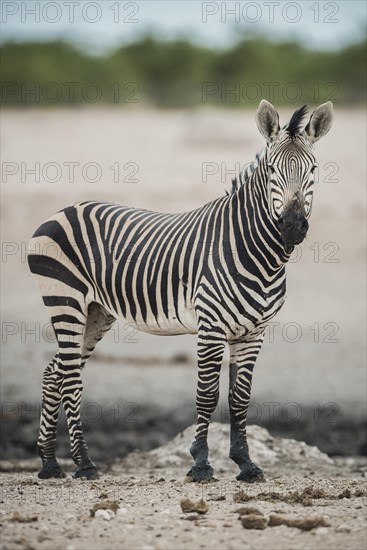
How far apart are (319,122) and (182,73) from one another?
41.2 m

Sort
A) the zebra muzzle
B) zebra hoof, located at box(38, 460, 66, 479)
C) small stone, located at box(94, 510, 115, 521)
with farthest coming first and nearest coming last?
zebra hoof, located at box(38, 460, 66, 479)
the zebra muzzle
small stone, located at box(94, 510, 115, 521)

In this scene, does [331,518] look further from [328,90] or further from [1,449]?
[328,90]

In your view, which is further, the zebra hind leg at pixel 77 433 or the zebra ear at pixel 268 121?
the zebra hind leg at pixel 77 433

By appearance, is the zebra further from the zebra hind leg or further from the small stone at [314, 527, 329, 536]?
the small stone at [314, 527, 329, 536]

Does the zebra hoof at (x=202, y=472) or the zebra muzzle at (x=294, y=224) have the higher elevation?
the zebra muzzle at (x=294, y=224)

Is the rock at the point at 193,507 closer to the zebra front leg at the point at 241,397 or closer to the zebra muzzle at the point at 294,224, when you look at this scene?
the zebra front leg at the point at 241,397

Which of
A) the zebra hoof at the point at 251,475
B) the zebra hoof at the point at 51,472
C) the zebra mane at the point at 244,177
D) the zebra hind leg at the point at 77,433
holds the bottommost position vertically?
the zebra hoof at the point at 51,472

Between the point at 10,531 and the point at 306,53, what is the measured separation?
168 feet

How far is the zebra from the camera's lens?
277 inches

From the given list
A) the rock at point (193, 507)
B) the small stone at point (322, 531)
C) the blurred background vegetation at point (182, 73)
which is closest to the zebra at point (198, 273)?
the rock at point (193, 507)

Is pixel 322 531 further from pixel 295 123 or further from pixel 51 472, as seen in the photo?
pixel 51 472

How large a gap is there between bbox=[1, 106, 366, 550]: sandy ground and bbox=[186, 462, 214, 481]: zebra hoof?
16 cm

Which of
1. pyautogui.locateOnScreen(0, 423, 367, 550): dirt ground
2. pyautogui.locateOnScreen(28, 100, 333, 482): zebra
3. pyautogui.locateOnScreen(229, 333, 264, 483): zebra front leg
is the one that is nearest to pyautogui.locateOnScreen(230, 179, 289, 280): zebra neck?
pyautogui.locateOnScreen(28, 100, 333, 482): zebra

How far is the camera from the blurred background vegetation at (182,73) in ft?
130
